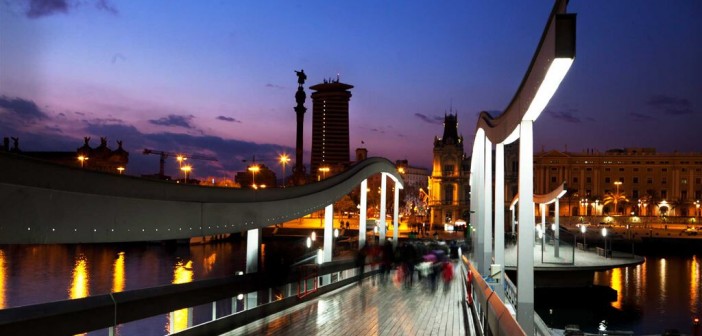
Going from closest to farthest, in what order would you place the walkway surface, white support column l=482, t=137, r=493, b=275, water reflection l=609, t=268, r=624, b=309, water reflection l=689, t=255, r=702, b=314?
the walkway surface
white support column l=482, t=137, r=493, b=275
water reflection l=609, t=268, r=624, b=309
water reflection l=689, t=255, r=702, b=314

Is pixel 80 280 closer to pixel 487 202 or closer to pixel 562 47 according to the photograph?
pixel 487 202

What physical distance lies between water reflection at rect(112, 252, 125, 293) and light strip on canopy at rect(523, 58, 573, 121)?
96.5 feet

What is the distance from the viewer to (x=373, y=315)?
1417 cm

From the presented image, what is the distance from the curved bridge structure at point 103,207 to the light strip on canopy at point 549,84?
490 cm

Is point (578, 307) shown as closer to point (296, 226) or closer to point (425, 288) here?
point (425, 288)

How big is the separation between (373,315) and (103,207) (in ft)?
25.2

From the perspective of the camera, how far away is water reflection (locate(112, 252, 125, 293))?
39.0 meters

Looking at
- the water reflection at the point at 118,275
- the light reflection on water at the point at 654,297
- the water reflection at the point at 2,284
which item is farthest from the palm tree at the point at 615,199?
the water reflection at the point at 2,284

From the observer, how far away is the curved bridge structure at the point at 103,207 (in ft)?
21.9

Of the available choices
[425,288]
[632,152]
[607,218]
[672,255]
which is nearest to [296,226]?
[672,255]

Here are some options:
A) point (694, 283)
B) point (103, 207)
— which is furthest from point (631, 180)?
point (103, 207)

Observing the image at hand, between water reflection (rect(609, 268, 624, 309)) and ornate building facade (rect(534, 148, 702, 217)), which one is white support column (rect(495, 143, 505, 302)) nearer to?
water reflection (rect(609, 268, 624, 309))

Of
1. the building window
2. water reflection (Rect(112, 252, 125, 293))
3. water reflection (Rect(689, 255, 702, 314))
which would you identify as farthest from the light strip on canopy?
the building window

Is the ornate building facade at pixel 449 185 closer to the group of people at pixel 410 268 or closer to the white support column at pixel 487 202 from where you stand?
the group of people at pixel 410 268
